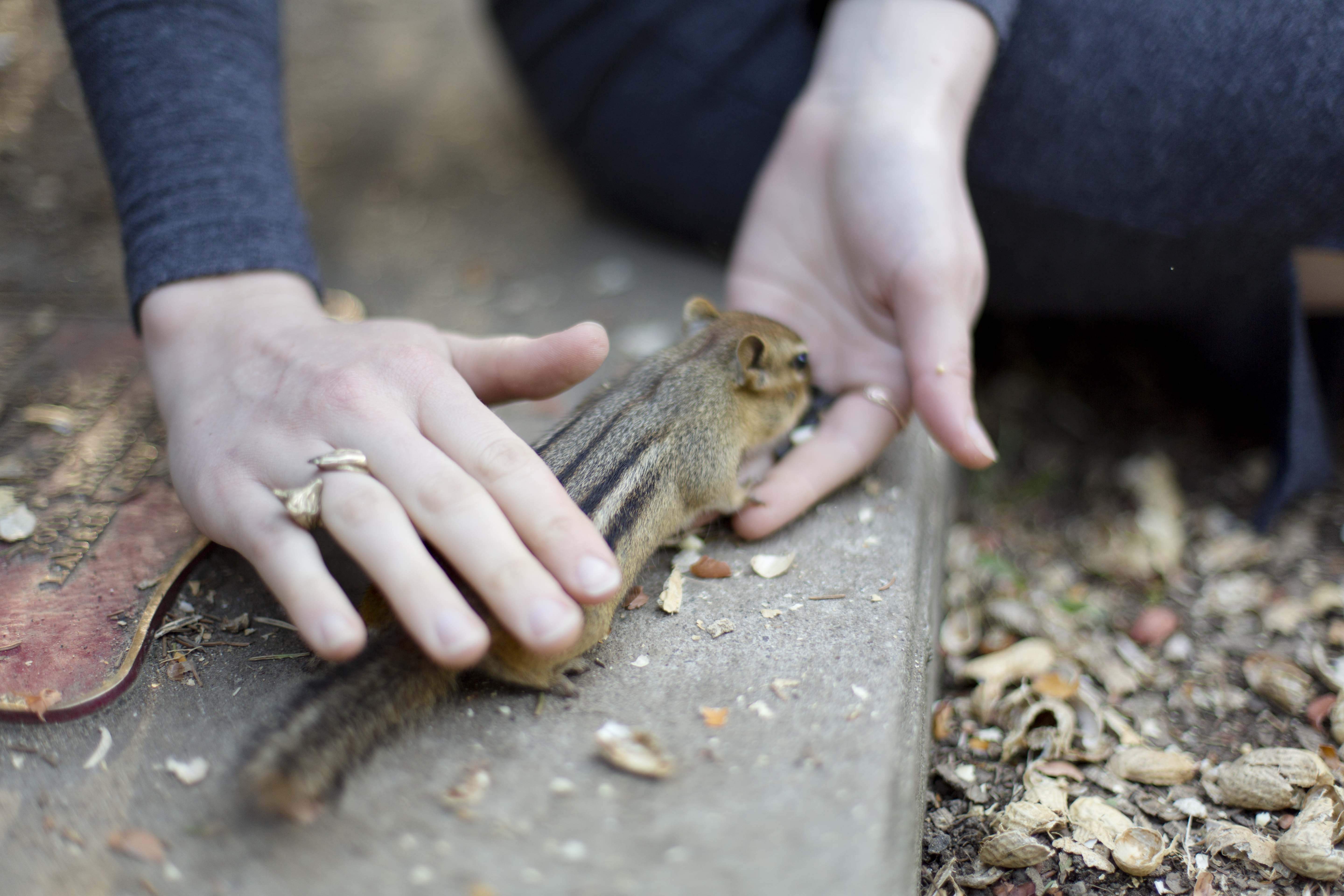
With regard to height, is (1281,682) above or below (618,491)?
below

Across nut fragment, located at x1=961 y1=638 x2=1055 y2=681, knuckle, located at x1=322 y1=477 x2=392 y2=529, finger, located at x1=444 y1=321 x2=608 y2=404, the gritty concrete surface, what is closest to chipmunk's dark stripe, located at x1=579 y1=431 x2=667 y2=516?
finger, located at x1=444 y1=321 x2=608 y2=404

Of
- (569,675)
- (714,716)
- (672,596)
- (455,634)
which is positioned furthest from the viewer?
(672,596)

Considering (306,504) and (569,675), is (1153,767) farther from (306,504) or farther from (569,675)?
(306,504)

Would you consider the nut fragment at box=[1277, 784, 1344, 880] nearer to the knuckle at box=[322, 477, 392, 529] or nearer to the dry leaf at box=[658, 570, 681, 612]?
the dry leaf at box=[658, 570, 681, 612]

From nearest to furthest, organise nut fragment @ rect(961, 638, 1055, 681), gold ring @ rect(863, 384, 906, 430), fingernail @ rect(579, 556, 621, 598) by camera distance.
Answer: fingernail @ rect(579, 556, 621, 598) → nut fragment @ rect(961, 638, 1055, 681) → gold ring @ rect(863, 384, 906, 430)

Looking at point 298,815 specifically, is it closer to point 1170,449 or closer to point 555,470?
point 555,470

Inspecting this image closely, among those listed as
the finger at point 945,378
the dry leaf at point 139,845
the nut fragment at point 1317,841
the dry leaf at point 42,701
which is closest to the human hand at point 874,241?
the finger at point 945,378

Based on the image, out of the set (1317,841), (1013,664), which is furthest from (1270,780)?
(1013,664)
